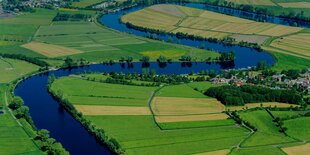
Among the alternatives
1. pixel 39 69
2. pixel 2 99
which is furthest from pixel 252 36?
pixel 2 99

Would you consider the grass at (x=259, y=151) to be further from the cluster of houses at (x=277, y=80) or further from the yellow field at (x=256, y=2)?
the yellow field at (x=256, y=2)

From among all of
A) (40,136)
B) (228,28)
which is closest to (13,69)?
(40,136)

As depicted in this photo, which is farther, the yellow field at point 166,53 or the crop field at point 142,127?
the yellow field at point 166,53

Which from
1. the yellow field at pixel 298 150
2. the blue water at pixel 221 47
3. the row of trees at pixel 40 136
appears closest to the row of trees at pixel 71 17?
the blue water at pixel 221 47

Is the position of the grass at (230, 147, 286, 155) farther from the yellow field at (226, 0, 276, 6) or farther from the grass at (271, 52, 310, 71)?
the yellow field at (226, 0, 276, 6)

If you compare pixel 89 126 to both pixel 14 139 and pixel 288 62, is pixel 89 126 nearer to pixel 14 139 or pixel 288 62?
pixel 14 139

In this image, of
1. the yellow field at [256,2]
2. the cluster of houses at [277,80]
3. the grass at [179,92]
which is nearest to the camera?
the grass at [179,92]

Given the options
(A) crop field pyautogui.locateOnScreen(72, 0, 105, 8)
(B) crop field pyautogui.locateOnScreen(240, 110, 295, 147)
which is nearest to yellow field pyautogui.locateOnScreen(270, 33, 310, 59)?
(B) crop field pyautogui.locateOnScreen(240, 110, 295, 147)
